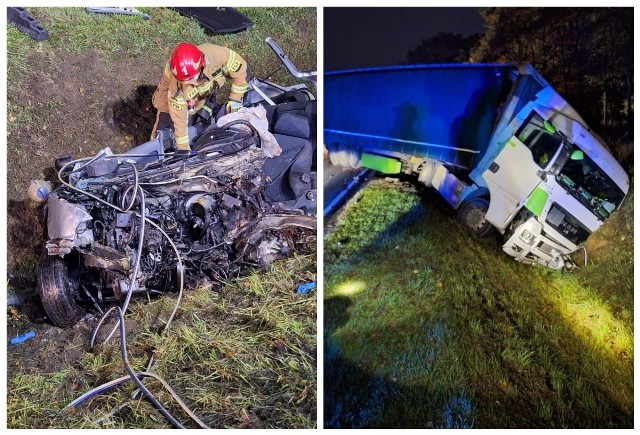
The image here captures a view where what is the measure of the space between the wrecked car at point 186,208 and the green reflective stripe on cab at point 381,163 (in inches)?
11.2

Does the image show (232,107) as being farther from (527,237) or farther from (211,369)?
(527,237)

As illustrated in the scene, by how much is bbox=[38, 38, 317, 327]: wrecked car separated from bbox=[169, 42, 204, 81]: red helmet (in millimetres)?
287

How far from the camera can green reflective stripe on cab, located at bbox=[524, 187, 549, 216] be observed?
310cm

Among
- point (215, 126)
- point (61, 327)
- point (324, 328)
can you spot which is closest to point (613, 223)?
point (324, 328)

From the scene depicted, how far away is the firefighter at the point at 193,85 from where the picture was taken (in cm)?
289

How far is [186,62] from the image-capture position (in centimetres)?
287

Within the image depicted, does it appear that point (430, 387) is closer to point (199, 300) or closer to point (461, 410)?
point (461, 410)

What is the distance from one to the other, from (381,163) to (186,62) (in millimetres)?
1123

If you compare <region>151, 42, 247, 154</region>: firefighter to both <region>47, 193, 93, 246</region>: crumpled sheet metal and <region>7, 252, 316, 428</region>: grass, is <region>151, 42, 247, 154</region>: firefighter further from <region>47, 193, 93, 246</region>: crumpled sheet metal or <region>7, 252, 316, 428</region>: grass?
<region>7, 252, 316, 428</region>: grass

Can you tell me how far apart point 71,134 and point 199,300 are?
1.09 meters

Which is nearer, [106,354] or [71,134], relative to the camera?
[106,354]

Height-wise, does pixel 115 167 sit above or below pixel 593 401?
above

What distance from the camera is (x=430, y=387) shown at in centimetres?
310

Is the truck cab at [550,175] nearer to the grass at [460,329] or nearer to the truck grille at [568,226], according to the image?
the truck grille at [568,226]
